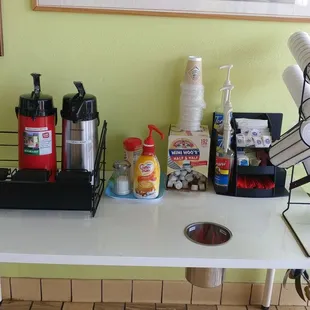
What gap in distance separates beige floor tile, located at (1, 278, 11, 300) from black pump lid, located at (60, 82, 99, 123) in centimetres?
84

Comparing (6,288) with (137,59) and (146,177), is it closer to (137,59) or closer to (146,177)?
(146,177)

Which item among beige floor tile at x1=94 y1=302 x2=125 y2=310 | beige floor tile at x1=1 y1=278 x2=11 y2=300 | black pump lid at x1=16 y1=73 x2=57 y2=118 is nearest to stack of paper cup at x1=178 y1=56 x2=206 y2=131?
black pump lid at x1=16 y1=73 x2=57 y2=118

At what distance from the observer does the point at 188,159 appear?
1416 mm

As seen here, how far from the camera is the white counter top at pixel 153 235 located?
1085 millimetres

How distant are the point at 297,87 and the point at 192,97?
0.32 metres

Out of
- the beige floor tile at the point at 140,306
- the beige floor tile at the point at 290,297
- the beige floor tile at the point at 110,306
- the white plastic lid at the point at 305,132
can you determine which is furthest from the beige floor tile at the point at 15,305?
the white plastic lid at the point at 305,132

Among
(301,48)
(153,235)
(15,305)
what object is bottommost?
(15,305)

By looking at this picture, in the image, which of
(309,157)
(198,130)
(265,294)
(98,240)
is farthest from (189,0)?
(265,294)

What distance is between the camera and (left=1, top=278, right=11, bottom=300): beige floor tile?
1.79m

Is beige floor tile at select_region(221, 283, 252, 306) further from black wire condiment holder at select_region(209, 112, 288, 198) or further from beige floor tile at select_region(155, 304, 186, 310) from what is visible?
black wire condiment holder at select_region(209, 112, 288, 198)

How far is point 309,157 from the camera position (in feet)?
4.13

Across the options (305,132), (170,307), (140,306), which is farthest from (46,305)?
(305,132)

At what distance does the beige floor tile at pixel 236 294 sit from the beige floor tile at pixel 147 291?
10.3 inches

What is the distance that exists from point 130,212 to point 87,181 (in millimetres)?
156
